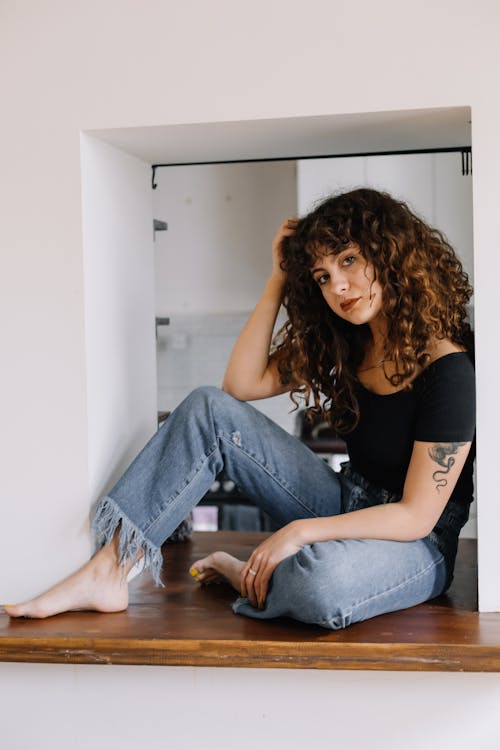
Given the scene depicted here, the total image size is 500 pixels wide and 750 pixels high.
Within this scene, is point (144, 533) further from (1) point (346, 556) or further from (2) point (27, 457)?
(1) point (346, 556)

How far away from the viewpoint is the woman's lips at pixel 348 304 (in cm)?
181

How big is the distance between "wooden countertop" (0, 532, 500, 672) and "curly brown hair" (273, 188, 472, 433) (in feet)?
1.46

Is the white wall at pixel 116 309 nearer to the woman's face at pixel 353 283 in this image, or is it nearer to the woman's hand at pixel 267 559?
the woman's hand at pixel 267 559

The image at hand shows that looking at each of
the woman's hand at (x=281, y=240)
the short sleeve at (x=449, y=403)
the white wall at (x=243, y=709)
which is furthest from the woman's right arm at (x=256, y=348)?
the white wall at (x=243, y=709)

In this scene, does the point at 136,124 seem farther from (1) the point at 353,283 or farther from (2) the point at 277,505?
(2) the point at 277,505

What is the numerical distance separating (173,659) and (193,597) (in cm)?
33

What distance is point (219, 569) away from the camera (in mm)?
2031

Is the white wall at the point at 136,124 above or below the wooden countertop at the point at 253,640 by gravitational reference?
above

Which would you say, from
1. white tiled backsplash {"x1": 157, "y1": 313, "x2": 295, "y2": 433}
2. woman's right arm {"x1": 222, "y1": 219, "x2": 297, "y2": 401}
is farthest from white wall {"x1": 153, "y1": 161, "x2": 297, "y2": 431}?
woman's right arm {"x1": 222, "y1": 219, "x2": 297, "y2": 401}

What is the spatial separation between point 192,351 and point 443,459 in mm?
2952

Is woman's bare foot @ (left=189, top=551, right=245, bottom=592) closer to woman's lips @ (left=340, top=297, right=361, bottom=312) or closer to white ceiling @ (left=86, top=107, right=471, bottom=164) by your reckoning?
woman's lips @ (left=340, top=297, right=361, bottom=312)

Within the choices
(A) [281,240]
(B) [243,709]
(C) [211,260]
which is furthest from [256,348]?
(C) [211,260]

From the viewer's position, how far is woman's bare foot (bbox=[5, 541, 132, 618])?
1.81 m

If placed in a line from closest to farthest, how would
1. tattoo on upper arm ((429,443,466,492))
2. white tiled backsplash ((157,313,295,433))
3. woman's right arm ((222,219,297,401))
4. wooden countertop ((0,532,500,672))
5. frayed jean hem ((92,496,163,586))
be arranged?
wooden countertop ((0,532,500,672)), tattoo on upper arm ((429,443,466,492)), frayed jean hem ((92,496,163,586)), woman's right arm ((222,219,297,401)), white tiled backsplash ((157,313,295,433))
